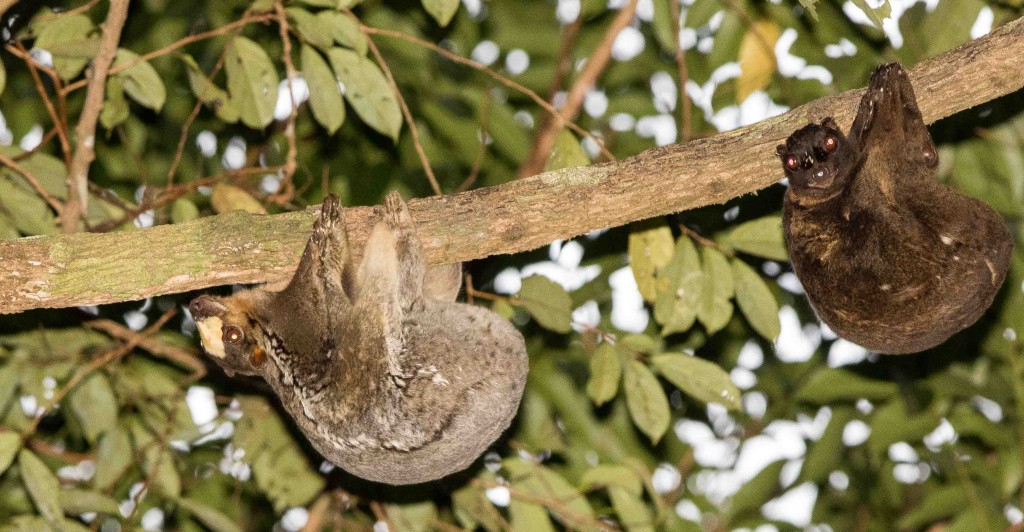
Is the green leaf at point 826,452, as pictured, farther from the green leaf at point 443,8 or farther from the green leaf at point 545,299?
the green leaf at point 443,8

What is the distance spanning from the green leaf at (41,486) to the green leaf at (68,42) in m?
1.74

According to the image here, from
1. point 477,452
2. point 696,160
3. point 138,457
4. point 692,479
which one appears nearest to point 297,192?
point 138,457

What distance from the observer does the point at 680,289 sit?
512 centimetres

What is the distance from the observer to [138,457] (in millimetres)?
5828

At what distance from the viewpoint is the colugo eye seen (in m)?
4.80

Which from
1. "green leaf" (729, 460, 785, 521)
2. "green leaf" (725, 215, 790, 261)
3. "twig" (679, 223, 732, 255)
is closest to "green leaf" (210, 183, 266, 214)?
"twig" (679, 223, 732, 255)

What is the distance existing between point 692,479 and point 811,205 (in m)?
3.73

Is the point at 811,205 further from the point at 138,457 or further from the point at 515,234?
the point at 138,457

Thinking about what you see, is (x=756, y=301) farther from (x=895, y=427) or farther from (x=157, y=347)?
(x=157, y=347)

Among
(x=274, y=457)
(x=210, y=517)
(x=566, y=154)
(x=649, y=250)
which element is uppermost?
(x=566, y=154)

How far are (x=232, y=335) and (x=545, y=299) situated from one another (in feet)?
4.58

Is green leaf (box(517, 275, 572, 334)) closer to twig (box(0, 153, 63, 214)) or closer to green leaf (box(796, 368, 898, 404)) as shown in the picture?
green leaf (box(796, 368, 898, 404))

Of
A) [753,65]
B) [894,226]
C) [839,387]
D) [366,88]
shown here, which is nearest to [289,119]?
[366,88]

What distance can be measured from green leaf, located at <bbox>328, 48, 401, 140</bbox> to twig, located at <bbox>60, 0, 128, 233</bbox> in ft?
3.08
